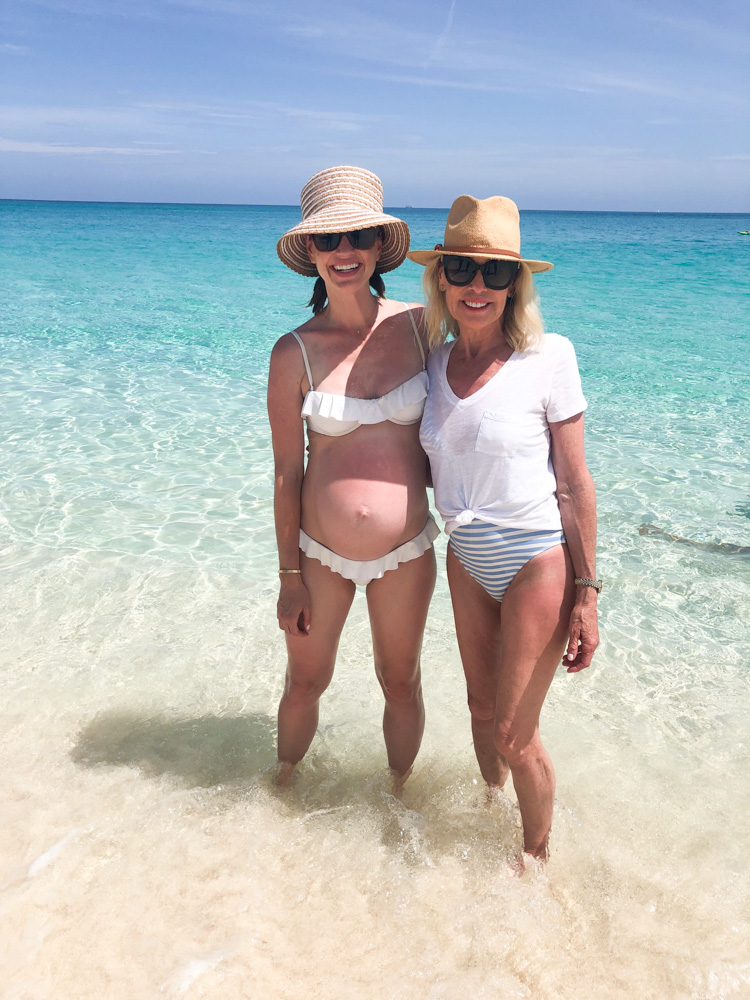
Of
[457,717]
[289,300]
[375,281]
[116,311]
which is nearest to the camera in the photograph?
[375,281]

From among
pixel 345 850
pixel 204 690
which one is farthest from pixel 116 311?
pixel 345 850

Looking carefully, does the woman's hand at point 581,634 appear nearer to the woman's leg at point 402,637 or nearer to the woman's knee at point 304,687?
the woman's leg at point 402,637

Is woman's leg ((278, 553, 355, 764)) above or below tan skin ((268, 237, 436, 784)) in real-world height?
below

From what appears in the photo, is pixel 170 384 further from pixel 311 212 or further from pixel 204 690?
pixel 311 212

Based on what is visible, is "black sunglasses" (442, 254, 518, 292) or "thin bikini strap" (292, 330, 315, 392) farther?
"thin bikini strap" (292, 330, 315, 392)

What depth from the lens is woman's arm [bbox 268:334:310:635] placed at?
2836mm

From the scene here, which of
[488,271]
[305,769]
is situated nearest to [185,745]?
[305,769]

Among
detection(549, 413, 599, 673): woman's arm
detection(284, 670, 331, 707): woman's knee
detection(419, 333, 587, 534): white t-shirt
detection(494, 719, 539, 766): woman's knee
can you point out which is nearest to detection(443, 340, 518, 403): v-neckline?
detection(419, 333, 587, 534): white t-shirt

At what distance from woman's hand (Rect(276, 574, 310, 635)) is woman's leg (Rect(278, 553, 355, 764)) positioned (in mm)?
30

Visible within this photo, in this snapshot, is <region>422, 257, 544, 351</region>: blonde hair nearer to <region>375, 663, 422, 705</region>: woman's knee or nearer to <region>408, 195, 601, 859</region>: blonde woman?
<region>408, 195, 601, 859</region>: blonde woman

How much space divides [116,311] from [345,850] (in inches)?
659

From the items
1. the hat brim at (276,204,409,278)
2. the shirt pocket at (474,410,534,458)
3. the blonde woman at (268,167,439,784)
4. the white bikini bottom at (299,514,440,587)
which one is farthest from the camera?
the white bikini bottom at (299,514,440,587)

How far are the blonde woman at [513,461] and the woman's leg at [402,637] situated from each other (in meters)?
0.31

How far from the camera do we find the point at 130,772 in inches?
144
